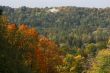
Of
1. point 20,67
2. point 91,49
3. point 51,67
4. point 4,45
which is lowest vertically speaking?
point 91,49

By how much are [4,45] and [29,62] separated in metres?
14.1

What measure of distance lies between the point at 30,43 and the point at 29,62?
2.82m

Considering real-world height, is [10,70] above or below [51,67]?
above

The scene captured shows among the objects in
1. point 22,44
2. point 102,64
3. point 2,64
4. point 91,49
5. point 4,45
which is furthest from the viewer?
point 91,49

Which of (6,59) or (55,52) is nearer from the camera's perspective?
(6,59)

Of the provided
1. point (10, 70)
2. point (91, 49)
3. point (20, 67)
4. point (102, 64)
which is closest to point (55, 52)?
point (102, 64)

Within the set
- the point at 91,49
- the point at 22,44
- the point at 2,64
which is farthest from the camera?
the point at 91,49

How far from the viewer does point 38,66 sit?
2210 inches

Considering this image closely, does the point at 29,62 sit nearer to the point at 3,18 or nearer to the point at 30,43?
the point at 30,43

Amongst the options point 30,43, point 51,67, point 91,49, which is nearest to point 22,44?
point 30,43

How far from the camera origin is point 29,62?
2096 inches

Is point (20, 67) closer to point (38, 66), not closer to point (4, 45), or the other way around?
point (4, 45)

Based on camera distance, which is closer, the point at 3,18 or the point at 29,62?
the point at 3,18

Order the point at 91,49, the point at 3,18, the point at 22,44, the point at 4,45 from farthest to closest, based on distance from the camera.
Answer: the point at 91,49, the point at 22,44, the point at 3,18, the point at 4,45
